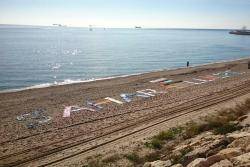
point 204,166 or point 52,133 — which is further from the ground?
point 204,166

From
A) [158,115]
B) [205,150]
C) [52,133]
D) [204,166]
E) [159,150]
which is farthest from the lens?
[158,115]

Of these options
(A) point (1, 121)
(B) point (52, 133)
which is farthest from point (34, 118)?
(B) point (52, 133)

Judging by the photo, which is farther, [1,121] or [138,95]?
[138,95]

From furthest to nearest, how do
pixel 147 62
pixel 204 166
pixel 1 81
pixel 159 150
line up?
pixel 147 62 → pixel 1 81 → pixel 159 150 → pixel 204 166

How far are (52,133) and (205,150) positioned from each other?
11.4 metres

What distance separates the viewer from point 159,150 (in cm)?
1452

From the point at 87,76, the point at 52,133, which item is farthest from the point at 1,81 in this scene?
the point at 52,133

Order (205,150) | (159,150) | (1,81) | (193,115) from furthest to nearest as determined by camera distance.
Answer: (1,81)
(193,115)
(159,150)
(205,150)

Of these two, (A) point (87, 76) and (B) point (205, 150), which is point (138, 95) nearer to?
(B) point (205, 150)

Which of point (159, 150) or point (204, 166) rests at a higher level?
→ point (204, 166)

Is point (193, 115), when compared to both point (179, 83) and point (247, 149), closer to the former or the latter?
point (247, 149)

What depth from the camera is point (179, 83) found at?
37719 mm

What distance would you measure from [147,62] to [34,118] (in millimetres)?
50056

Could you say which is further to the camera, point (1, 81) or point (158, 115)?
point (1, 81)
